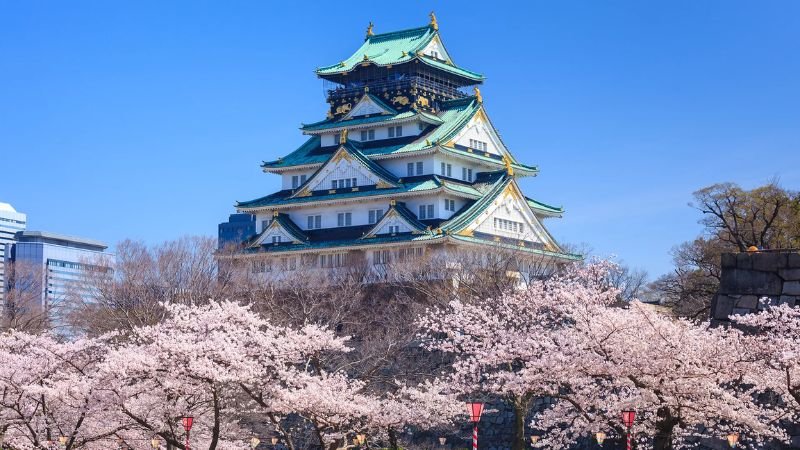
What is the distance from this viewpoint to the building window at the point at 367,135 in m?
76.8

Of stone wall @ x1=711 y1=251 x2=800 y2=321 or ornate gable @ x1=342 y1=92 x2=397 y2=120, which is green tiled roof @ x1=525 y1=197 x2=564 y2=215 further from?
stone wall @ x1=711 y1=251 x2=800 y2=321

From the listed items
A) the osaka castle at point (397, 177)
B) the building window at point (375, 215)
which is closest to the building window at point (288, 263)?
the osaka castle at point (397, 177)

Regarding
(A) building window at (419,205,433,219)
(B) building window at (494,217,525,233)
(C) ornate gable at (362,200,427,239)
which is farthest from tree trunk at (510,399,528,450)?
(B) building window at (494,217,525,233)

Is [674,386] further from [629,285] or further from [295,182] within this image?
[295,182]

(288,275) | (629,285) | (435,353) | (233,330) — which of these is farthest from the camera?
(629,285)

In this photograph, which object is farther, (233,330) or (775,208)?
(775,208)

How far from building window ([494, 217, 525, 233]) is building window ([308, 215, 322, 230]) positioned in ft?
34.1

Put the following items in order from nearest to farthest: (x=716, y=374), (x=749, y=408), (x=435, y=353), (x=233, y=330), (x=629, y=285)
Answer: (x=716, y=374) < (x=749, y=408) < (x=233, y=330) < (x=435, y=353) < (x=629, y=285)

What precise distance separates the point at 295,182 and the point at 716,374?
55771 mm

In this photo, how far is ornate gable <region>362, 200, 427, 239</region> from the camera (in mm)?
69238

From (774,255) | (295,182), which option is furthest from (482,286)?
(774,255)

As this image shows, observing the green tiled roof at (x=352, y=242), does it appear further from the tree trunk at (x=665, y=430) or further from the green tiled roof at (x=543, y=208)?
the tree trunk at (x=665, y=430)

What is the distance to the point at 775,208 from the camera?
200 feet

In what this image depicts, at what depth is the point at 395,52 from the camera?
78812 mm
